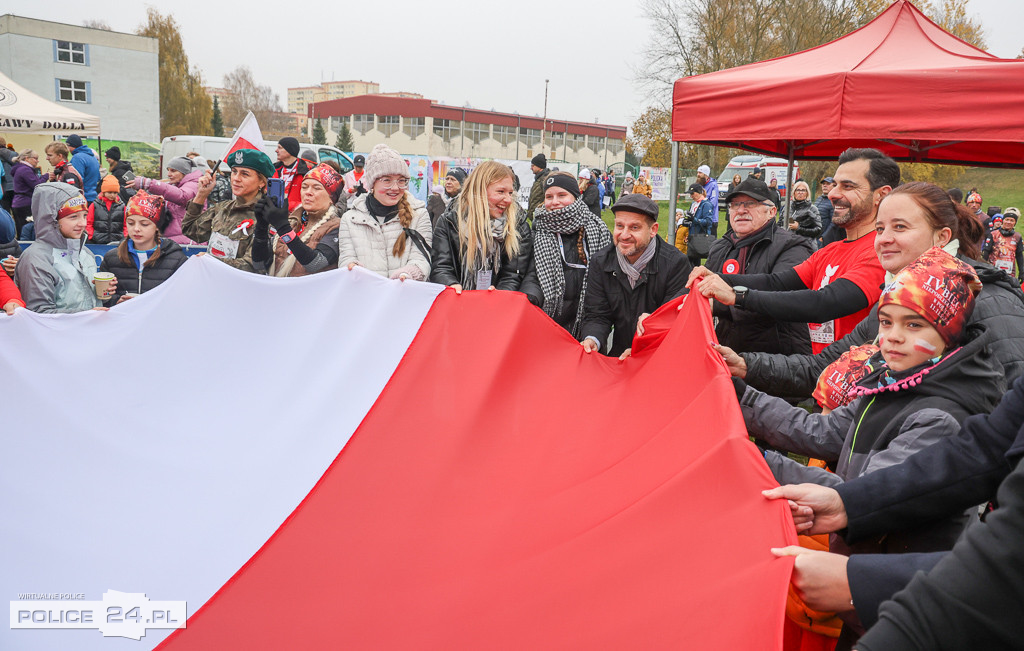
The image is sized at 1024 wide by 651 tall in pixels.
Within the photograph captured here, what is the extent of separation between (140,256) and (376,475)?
3.41 meters

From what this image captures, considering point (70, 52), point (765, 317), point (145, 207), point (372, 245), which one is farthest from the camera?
point (70, 52)

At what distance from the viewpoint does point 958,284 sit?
84.6 inches

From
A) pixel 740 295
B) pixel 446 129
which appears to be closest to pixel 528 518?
pixel 740 295

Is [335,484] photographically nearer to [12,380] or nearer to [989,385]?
[12,380]

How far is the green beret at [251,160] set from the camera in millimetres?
4914

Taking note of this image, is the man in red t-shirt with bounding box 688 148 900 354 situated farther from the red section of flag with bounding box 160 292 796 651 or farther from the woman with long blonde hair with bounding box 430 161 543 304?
the woman with long blonde hair with bounding box 430 161 543 304

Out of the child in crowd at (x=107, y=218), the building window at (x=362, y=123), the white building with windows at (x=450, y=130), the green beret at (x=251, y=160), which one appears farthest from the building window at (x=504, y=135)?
the green beret at (x=251, y=160)

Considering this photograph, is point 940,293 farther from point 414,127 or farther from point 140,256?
point 414,127

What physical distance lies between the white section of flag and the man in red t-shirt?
5.58 ft

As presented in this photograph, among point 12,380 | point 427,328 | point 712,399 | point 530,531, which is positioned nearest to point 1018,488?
point 712,399

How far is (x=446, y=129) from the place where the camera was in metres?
67.9

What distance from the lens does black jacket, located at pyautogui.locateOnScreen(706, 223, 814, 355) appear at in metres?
4.29

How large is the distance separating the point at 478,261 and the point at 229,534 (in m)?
2.59

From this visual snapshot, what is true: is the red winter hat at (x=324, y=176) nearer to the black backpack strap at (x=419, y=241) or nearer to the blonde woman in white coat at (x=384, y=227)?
the blonde woman in white coat at (x=384, y=227)
